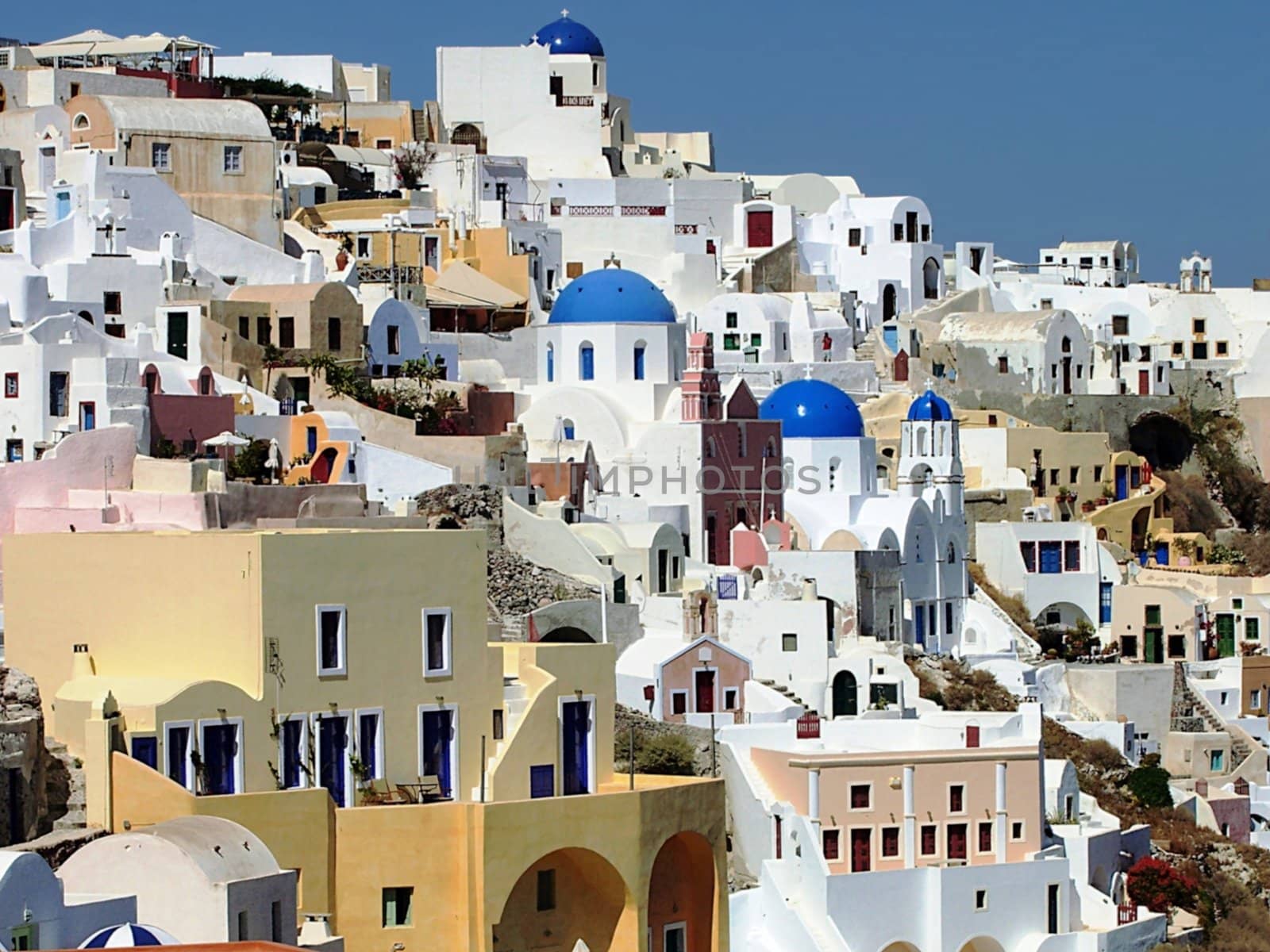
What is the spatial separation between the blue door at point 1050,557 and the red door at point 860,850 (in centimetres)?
1867

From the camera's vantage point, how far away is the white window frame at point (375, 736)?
29.8m

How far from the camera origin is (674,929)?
31375 millimetres

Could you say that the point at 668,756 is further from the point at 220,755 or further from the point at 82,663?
the point at 220,755

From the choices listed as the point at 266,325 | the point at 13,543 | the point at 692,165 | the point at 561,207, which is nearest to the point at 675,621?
the point at 266,325

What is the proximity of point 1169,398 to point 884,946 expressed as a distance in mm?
32615

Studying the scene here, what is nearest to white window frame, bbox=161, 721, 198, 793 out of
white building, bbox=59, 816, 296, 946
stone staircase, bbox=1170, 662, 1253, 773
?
white building, bbox=59, 816, 296, 946

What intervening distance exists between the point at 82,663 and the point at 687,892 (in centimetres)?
672

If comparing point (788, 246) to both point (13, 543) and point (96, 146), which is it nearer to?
point (96, 146)

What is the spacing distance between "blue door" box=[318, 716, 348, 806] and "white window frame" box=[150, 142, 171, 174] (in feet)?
94.1

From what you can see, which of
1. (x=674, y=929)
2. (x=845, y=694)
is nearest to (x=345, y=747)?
(x=674, y=929)

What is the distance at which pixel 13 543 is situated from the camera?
31.1 m

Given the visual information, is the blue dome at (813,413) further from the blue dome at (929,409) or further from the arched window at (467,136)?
the arched window at (467,136)

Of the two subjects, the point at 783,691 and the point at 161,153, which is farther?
the point at 161,153

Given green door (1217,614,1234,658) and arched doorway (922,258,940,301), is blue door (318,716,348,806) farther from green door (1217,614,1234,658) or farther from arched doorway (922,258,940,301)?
arched doorway (922,258,940,301)
